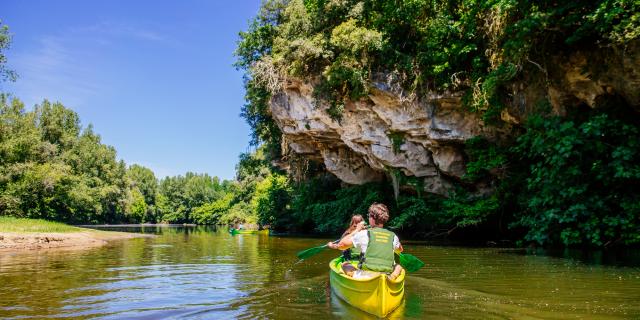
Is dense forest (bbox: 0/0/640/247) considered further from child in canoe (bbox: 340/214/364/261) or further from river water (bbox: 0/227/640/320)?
child in canoe (bbox: 340/214/364/261)

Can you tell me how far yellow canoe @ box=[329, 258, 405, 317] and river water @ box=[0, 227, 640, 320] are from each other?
0.46ft

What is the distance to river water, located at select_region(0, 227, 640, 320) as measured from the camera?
5613 mm

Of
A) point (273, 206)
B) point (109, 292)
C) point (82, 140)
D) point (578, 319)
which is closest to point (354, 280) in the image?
point (578, 319)

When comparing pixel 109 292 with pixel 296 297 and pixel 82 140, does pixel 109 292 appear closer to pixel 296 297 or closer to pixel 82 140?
pixel 296 297

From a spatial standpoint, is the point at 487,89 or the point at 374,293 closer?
the point at 374,293

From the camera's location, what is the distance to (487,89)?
1387cm

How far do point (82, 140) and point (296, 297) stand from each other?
179 feet

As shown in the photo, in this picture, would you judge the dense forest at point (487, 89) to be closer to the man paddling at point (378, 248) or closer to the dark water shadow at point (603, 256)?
the dark water shadow at point (603, 256)

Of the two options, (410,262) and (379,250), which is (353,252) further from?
(379,250)

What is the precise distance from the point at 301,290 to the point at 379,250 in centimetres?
209

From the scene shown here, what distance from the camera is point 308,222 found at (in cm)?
3192

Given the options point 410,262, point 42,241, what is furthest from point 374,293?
point 42,241

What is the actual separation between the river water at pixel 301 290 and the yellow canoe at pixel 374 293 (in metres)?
0.14

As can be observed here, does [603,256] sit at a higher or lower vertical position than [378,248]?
lower
